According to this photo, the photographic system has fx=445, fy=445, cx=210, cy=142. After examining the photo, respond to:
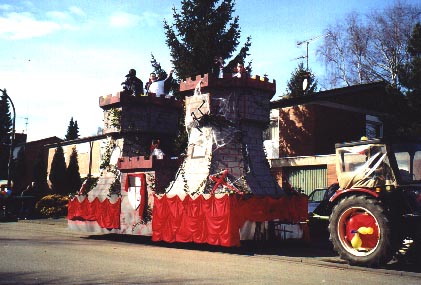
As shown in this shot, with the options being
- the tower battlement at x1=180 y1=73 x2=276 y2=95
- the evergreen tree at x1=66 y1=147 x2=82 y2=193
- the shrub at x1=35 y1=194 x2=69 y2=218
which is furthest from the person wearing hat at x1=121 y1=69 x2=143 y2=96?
the evergreen tree at x1=66 y1=147 x2=82 y2=193

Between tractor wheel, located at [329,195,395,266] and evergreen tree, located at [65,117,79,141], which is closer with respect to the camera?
tractor wheel, located at [329,195,395,266]

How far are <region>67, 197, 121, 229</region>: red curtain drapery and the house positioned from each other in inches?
381

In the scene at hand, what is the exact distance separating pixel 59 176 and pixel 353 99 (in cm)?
2327

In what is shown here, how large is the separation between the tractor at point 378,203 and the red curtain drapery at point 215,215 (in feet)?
9.69

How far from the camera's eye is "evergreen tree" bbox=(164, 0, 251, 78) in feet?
76.0

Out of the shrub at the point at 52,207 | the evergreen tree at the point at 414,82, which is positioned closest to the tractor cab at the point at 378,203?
the evergreen tree at the point at 414,82

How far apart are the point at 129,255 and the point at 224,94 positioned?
19.0ft

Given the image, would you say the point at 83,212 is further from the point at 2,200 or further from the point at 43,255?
the point at 2,200

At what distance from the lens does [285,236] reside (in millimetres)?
12812

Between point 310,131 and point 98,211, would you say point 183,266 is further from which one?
point 310,131

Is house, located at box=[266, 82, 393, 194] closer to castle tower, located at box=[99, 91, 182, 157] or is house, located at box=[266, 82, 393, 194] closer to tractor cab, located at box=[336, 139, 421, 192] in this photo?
castle tower, located at box=[99, 91, 182, 157]

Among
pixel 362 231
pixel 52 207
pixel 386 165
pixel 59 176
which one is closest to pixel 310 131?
pixel 386 165

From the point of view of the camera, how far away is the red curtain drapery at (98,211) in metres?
15.0

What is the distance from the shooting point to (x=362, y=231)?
859 cm
